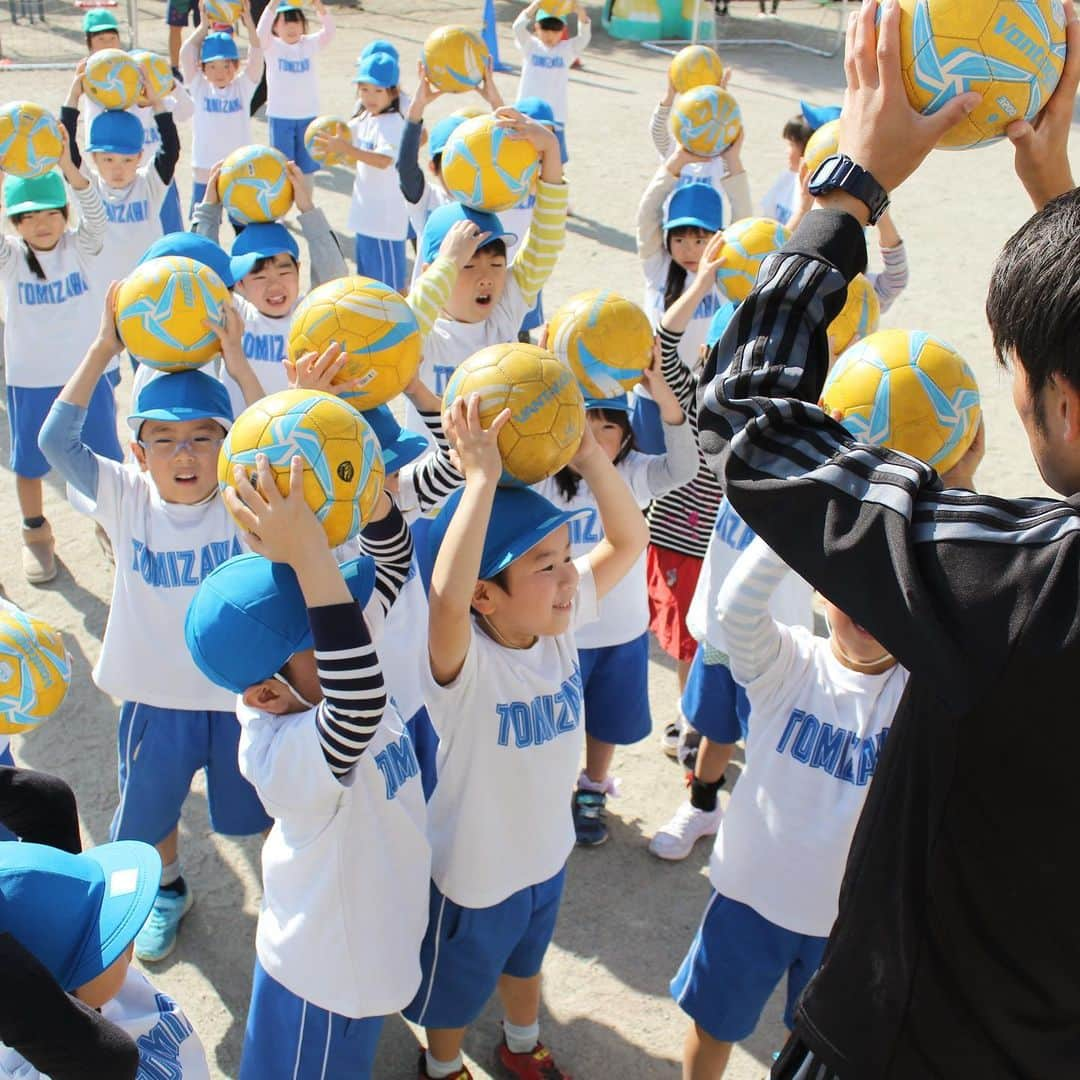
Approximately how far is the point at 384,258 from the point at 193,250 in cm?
406

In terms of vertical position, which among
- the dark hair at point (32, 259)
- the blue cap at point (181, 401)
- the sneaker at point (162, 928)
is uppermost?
the blue cap at point (181, 401)

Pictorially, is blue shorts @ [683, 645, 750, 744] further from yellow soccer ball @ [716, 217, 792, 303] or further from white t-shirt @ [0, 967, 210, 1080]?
white t-shirt @ [0, 967, 210, 1080]

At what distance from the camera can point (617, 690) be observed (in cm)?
464

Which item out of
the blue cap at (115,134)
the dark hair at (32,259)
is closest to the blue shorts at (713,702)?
the dark hair at (32,259)

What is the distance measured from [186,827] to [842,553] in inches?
149

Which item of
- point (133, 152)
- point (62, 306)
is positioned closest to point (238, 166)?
point (62, 306)

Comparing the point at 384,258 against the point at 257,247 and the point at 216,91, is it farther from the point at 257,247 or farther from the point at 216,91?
the point at 257,247

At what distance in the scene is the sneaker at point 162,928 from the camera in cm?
414

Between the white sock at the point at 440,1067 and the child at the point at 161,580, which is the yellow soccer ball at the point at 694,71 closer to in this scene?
the child at the point at 161,580

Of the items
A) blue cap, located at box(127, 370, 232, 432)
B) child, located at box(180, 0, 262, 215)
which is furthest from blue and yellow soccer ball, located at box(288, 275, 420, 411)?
child, located at box(180, 0, 262, 215)

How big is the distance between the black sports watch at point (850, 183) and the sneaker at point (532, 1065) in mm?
2855

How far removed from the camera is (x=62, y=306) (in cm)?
616

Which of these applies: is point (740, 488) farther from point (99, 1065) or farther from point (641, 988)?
point (641, 988)

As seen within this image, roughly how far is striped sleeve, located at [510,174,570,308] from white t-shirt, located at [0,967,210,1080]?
3.60 meters
